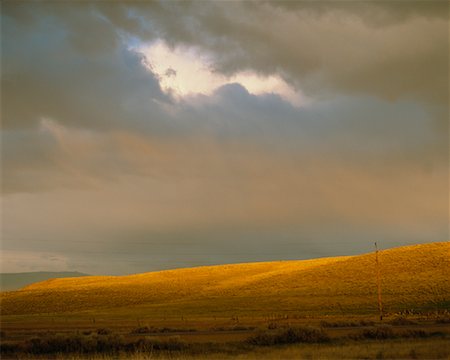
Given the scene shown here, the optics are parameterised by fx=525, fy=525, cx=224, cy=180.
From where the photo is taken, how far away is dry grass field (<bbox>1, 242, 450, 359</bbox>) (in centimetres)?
2969

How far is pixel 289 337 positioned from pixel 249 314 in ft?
106

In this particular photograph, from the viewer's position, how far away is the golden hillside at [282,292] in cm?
7181

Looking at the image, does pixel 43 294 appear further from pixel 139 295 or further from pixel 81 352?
pixel 81 352

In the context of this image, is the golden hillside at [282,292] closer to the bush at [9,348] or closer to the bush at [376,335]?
the bush at [376,335]

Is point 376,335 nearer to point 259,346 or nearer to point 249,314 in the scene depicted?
point 259,346

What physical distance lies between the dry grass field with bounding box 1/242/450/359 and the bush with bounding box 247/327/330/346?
77 mm

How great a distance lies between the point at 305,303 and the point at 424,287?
18.8 m

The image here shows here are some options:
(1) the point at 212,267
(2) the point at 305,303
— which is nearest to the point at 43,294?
(1) the point at 212,267

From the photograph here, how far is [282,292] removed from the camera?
84312 millimetres

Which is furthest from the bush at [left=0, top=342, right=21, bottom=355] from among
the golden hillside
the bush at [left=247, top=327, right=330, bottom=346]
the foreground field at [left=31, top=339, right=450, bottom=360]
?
the golden hillside

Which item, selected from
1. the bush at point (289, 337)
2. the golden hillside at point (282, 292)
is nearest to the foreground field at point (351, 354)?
the bush at point (289, 337)

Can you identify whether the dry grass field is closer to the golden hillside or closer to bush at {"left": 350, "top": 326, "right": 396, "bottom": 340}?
bush at {"left": 350, "top": 326, "right": 396, "bottom": 340}

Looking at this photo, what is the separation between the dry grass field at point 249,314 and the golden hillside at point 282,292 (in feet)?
0.60

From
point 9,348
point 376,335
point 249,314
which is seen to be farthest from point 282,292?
point 9,348
